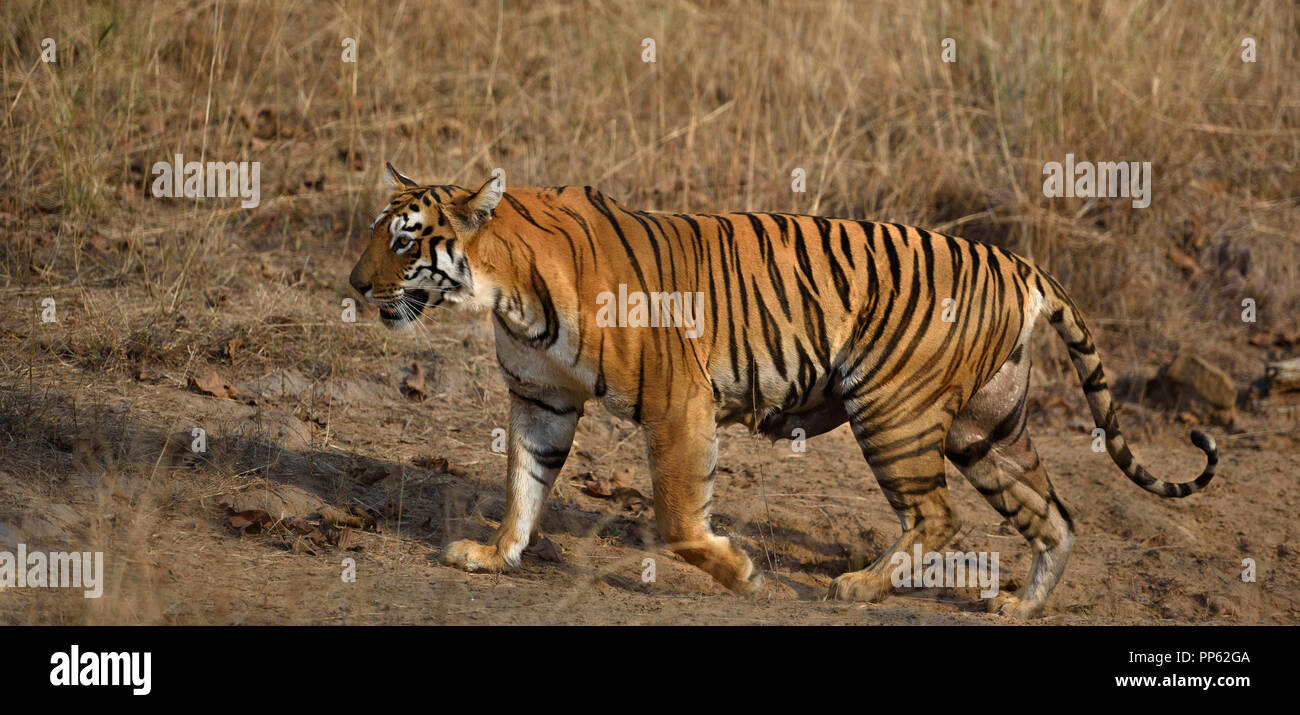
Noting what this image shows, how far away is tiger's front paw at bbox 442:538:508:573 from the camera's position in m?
4.85

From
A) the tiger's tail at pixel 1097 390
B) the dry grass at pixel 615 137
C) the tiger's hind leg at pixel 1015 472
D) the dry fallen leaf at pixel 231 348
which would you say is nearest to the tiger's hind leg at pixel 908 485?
the tiger's hind leg at pixel 1015 472

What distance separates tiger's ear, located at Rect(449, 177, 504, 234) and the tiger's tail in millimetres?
2211

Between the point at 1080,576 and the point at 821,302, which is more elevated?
the point at 821,302

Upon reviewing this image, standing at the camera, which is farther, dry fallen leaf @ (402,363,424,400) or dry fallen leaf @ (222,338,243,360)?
dry fallen leaf @ (402,363,424,400)

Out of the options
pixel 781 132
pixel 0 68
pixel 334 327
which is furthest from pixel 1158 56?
pixel 0 68

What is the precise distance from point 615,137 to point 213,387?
130 inches

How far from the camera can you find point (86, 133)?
7.67 meters

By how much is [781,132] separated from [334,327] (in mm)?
3548

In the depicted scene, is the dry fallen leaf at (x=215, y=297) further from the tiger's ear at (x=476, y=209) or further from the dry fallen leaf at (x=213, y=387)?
the tiger's ear at (x=476, y=209)

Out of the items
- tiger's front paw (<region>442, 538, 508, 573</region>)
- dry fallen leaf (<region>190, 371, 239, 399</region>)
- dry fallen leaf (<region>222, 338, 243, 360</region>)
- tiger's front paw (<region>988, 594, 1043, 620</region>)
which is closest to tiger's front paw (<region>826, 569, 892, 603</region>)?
tiger's front paw (<region>988, 594, 1043, 620</region>)

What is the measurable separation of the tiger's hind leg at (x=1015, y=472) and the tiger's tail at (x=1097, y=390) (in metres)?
0.21

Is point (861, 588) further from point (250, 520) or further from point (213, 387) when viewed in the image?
point (213, 387)

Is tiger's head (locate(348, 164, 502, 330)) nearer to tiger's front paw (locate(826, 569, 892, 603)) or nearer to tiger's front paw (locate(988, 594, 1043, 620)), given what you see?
tiger's front paw (locate(826, 569, 892, 603))
